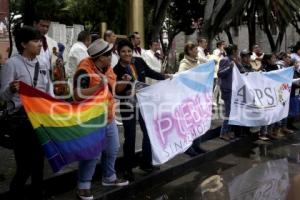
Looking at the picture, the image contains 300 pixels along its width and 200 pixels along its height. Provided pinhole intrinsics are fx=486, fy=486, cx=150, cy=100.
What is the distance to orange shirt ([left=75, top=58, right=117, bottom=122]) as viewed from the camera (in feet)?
15.7

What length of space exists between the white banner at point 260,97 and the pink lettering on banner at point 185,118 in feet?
4.00

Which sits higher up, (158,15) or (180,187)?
(158,15)

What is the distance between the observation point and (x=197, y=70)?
667 cm

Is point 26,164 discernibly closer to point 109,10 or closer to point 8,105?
point 8,105

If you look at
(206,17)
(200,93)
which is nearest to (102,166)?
(200,93)

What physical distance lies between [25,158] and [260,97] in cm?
507

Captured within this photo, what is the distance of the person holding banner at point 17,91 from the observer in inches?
161

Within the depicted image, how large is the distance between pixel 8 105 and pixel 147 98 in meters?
1.94

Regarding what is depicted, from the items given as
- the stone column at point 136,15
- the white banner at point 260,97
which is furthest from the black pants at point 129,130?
the stone column at point 136,15

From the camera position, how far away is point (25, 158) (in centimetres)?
424

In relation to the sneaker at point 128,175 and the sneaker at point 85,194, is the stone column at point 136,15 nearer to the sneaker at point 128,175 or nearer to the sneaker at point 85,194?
the sneaker at point 128,175

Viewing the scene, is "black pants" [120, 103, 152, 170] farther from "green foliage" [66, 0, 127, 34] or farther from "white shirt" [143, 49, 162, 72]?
"green foliage" [66, 0, 127, 34]

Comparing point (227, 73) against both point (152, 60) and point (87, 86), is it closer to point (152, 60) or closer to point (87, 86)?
point (152, 60)

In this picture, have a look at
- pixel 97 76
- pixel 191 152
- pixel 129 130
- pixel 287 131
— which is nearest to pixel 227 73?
pixel 191 152
